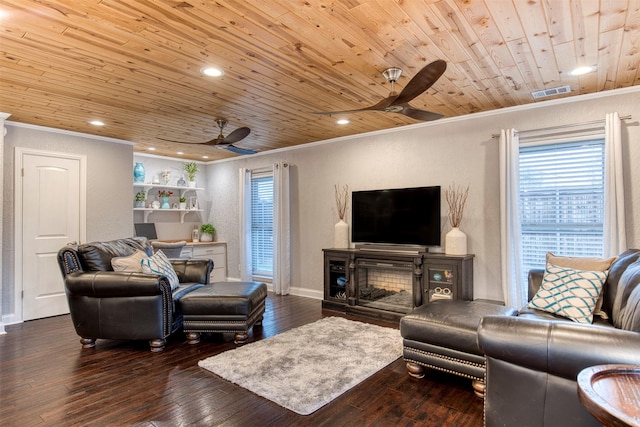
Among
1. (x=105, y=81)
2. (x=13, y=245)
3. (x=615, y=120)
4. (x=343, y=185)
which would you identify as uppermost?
(x=105, y=81)

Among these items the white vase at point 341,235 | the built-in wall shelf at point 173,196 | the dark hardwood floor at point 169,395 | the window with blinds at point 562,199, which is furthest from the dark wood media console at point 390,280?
the built-in wall shelf at point 173,196

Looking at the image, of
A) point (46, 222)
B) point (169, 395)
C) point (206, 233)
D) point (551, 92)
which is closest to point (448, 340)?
point (169, 395)

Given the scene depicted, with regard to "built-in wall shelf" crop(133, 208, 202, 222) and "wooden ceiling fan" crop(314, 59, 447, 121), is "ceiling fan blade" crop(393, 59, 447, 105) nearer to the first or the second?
"wooden ceiling fan" crop(314, 59, 447, 121)

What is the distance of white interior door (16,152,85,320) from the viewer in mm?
4586

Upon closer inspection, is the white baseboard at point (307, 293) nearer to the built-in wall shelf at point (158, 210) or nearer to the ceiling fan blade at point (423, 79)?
the built-in wall shelf at point (158, 210)

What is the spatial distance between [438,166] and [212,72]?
9.59 ft

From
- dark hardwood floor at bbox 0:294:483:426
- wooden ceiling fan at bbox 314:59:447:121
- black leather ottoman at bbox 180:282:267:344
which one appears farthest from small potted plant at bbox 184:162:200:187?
wooden ceiling fan at bbox 314:59:447:121

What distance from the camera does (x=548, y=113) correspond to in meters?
3.86

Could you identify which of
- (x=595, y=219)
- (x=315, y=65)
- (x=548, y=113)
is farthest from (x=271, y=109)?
(x=595, y=219)

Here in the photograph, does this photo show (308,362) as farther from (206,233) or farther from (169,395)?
(206,233)

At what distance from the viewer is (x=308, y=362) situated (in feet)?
9.92

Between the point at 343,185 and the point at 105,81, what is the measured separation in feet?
10.8

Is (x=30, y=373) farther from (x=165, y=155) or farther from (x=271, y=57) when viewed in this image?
(x=165, y=155)

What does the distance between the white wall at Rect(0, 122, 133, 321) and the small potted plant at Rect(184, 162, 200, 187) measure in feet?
4.52
